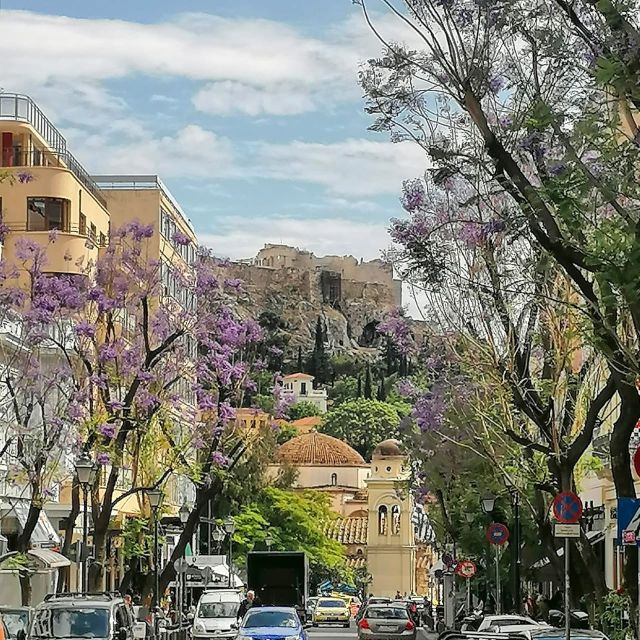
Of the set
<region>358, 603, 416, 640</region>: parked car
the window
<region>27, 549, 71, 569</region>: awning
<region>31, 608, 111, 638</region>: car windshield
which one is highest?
the window

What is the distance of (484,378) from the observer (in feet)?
107

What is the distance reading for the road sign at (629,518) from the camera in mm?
18817

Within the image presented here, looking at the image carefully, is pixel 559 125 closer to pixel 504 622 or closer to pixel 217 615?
pixel 504 622

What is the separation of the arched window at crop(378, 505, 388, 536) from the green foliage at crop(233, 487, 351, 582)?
12208 mm

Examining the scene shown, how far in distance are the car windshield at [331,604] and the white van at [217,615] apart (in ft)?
101

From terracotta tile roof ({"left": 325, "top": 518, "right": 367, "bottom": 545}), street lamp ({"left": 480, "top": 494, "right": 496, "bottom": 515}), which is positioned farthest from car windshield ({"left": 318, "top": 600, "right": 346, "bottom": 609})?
terracotta tile roof ({"left": 325, "top": 518, "right": 367, "bottom": 545})

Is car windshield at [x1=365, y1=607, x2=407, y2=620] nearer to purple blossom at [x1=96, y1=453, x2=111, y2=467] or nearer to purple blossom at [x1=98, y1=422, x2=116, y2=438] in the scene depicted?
purple blossom at [x1=96, y1=453, x2=111, y2=467]

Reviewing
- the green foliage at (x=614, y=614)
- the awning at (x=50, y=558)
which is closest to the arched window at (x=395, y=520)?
the awning at (x=50, y=558)

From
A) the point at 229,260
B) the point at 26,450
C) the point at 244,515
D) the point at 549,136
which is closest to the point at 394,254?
the point at 549,136

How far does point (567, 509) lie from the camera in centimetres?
2308

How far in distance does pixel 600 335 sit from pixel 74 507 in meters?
26.7

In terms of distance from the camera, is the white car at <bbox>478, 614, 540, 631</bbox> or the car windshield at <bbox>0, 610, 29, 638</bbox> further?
the car windshield at <bbox>0, 610, 29, 638</bbox>

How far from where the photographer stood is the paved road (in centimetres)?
6197

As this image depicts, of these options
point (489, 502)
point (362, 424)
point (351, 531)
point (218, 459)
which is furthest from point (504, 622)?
point (362, 424)
